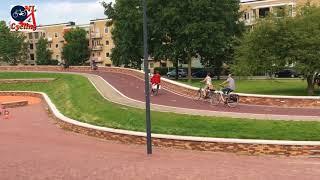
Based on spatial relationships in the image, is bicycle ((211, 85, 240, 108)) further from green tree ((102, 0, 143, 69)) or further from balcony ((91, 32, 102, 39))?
balcony ((91, 32, 102, 39))

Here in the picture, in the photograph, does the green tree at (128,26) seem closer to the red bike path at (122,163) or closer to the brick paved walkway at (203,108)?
the brick paved walkway at (203,108)

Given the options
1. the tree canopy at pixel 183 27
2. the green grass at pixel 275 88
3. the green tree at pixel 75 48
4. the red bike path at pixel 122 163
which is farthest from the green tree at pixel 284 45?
the green tree at pixel 75 48

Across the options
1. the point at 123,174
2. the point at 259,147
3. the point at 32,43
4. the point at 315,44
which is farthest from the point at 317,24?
the point at 32,43

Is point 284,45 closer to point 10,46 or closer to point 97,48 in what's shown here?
point 10,46

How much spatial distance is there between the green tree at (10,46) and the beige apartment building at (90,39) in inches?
334

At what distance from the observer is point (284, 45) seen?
3080cm

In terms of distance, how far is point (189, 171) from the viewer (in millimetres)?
13477

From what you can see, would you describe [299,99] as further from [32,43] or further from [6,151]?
[32,43]

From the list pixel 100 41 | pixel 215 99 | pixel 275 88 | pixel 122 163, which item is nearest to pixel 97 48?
pixel 100 41

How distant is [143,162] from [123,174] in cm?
217

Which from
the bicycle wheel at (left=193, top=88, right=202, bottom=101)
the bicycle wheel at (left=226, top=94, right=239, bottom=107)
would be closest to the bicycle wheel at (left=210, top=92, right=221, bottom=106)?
the bicycle wheel at (left=226, top=94, right=239, bottom=107)

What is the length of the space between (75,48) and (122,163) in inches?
3251

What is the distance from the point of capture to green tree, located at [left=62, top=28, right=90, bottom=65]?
95.1 m

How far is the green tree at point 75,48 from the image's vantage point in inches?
3745
